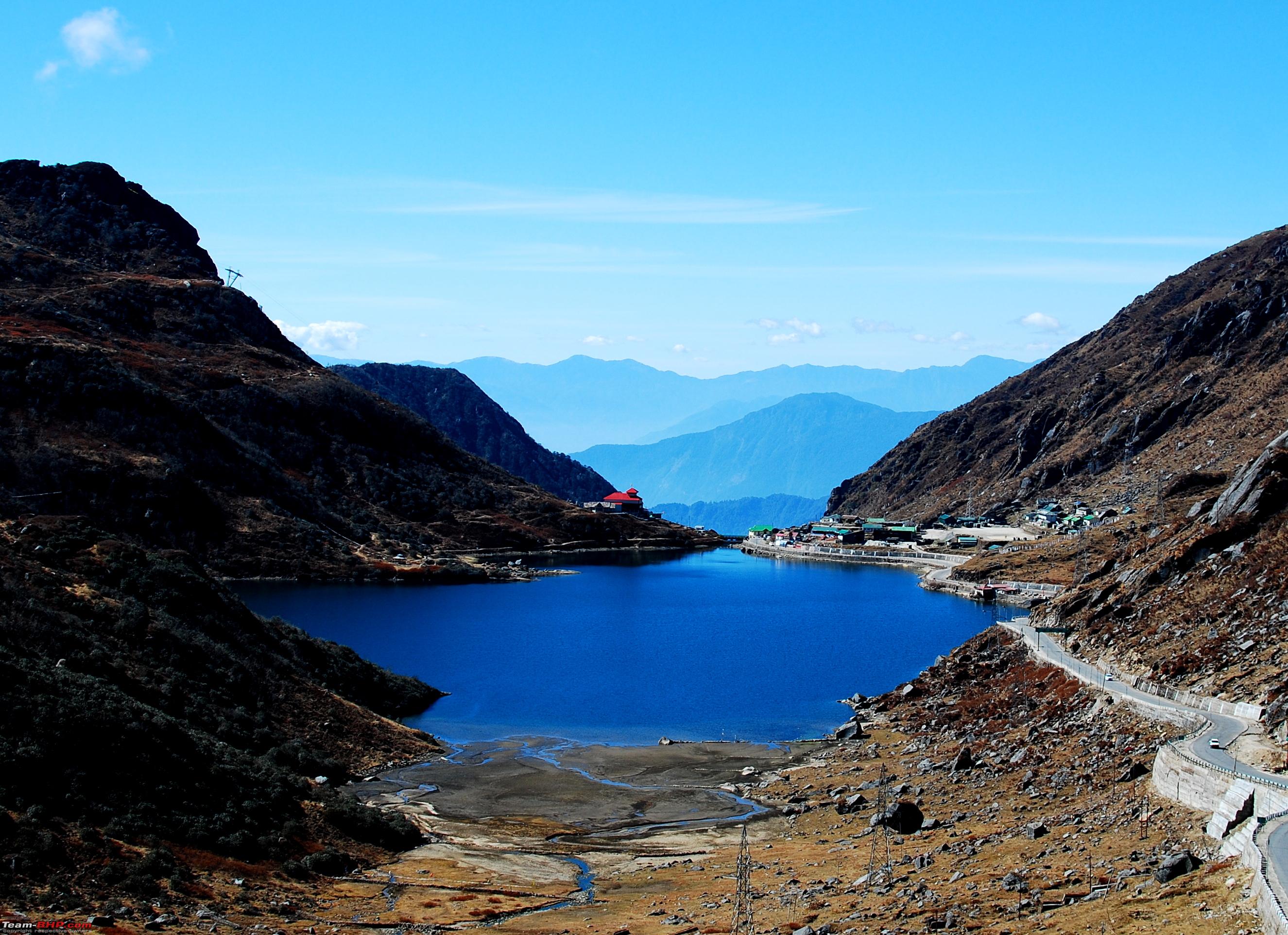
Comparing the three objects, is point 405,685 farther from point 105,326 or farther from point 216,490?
Result: point 105,326

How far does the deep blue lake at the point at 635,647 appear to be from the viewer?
8294 cm

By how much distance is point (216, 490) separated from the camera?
544 feet

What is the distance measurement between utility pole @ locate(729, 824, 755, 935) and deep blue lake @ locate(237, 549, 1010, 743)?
37.0 meters

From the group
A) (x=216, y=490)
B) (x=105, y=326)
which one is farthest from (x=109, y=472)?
(x=105, y=326)

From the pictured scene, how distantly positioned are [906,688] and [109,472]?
352ft

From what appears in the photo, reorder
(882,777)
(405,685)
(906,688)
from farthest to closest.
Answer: (405,685) < (906,688) < (882,777)

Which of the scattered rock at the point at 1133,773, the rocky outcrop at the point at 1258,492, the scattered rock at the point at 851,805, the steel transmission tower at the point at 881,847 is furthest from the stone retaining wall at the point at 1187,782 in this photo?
the rocky outcrop at the point at 1258,492

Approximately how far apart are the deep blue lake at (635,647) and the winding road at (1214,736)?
15.2 meters

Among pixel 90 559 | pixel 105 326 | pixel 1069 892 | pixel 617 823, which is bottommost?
pixel 617 823

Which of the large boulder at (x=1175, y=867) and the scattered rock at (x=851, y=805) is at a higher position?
the large boulder at (x=1175, y=867)

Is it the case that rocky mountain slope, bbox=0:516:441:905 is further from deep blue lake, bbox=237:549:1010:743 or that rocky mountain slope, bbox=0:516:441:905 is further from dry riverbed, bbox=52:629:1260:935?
deep blue lake, bbox=237:549:1010:743

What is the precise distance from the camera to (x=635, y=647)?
11788cm

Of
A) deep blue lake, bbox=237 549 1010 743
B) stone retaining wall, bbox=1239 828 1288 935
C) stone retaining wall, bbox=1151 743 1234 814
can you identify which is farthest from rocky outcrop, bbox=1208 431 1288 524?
stone retaining wall, bbox=1239 828 1288 935

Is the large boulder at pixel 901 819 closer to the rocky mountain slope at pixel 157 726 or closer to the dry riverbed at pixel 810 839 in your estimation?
the dry riverbed at pixel 810 839
